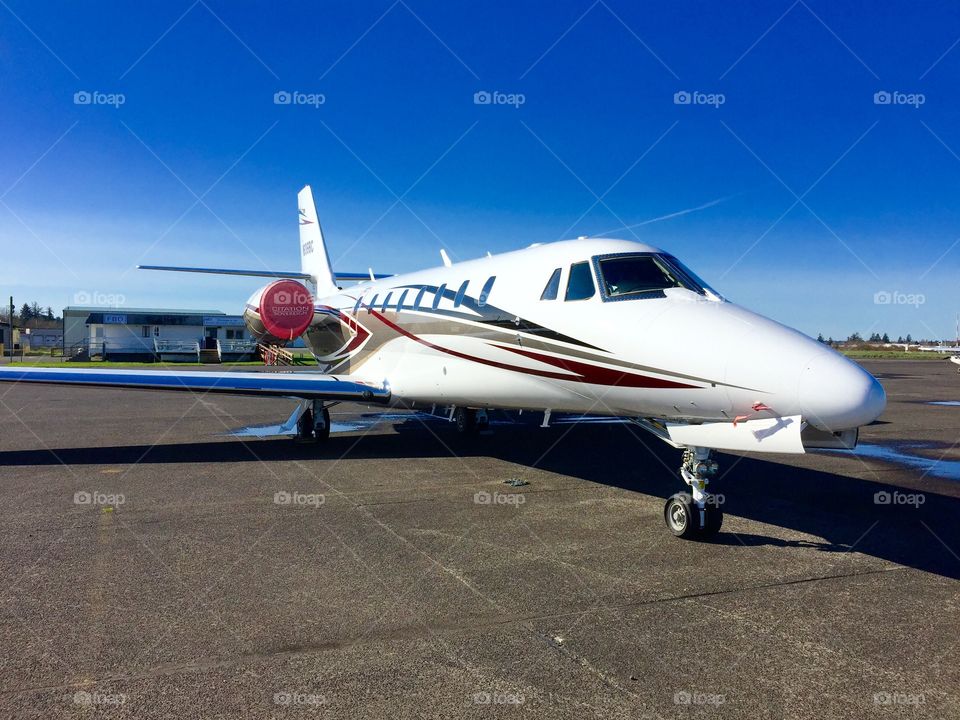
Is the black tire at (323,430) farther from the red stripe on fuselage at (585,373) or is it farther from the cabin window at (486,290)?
the cabin window at (486,290)

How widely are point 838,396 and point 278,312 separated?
1078 cm

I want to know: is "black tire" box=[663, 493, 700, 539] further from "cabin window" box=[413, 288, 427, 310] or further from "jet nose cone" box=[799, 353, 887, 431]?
"cabin window" box=[413, 288, 427, 310]

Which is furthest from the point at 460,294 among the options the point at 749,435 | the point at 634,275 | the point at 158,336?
the point at 158,336

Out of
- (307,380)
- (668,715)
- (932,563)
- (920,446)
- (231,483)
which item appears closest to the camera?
(668,715)

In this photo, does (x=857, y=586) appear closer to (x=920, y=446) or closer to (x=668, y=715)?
(x=668, y=715)

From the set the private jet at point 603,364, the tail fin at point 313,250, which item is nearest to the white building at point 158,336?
the tail fin at point 313,250

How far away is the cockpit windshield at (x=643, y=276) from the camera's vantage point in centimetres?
680

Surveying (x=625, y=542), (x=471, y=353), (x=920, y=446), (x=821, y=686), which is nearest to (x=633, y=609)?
(x=821, y=686)

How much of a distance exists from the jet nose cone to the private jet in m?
0.01

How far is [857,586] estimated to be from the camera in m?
5.20

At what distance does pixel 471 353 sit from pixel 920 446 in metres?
9.16

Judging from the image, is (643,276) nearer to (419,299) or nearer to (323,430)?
(419,299)

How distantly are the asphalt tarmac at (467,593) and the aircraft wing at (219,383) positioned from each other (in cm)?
128

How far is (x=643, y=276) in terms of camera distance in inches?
275
